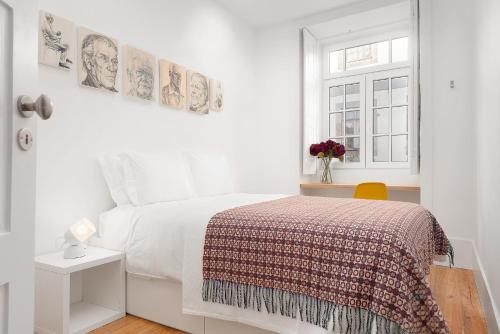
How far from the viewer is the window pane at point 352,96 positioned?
427 centimetres

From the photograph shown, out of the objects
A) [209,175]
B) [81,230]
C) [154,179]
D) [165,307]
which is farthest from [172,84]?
[165,307]

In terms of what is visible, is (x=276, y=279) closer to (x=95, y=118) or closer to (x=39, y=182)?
(x=39, y=182)

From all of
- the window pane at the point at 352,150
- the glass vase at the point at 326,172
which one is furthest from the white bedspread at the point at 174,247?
the window pane at the point at 352,150

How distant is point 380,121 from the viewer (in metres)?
4.13

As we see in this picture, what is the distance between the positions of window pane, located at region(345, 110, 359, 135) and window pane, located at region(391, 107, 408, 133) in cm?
43

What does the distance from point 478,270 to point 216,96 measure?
9.58 ft

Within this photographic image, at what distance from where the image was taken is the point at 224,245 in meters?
1.67

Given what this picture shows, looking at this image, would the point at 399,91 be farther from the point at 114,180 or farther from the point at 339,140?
the point at 114,180

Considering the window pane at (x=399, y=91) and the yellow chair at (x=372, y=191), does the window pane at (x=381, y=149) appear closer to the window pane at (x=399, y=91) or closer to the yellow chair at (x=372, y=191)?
the window pane at (x=399, y=91)

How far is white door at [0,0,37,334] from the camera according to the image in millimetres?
673

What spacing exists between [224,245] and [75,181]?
4.25 feet

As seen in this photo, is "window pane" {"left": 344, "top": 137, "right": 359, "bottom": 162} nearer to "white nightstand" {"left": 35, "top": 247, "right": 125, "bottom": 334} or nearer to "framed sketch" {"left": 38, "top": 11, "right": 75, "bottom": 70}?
"white nightstand" {"left": 35, "top": 247, "right": 125, "bottom": 334}

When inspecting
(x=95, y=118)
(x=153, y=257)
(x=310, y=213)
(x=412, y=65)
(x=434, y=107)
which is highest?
(x=412, y=65)

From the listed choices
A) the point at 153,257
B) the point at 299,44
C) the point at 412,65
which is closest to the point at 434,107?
the point at 412,65
